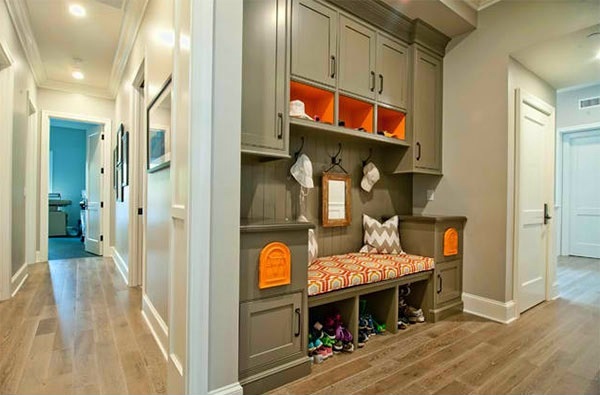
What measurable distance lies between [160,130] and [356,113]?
166 cm

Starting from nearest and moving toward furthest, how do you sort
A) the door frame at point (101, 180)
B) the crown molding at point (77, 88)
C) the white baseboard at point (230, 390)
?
1. the white baseboard at point (230, 390)
2. the door frame at point (101, 180)
3. the crown molding at point (77, 88)

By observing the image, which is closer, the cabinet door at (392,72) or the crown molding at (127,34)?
the cabinet door at (392,72)

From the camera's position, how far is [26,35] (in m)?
3.65

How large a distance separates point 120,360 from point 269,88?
199 cm

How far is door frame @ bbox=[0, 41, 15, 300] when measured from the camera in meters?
3.08

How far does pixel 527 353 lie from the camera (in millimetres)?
2209

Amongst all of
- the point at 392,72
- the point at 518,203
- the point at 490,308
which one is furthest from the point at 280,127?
the point at 490,308

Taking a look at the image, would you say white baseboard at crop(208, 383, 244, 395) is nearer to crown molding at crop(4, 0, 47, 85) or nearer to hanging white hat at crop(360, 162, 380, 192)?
hanging white hat at crop(360, 162, 380, 192)

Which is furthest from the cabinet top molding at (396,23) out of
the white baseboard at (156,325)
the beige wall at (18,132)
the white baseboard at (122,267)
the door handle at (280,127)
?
the white baseboard at (122,267)

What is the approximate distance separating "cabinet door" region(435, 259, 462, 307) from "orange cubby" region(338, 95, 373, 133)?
4.61ft

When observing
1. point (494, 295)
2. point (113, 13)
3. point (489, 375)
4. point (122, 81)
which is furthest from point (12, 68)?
point (494, 295)

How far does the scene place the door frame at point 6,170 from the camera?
10.1 feet

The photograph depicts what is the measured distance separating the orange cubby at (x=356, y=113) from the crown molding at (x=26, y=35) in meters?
3.27

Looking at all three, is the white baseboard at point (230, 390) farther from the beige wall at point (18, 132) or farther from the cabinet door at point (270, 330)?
the beige wall at point (18, 132)
